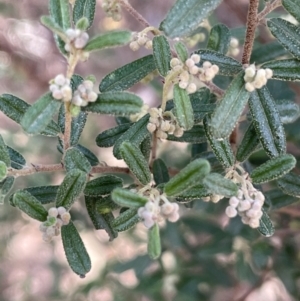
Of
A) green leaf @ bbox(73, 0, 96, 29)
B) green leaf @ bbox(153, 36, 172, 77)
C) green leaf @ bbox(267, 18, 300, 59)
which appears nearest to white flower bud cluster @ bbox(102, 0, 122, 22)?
green leaf @ bbox(73, 0, 96, 29)

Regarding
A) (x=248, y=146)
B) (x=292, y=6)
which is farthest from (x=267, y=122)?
(x=292, y=6)

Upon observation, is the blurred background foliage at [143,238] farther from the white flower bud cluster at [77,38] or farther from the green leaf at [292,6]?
the white flower bud cluster at [77,38]

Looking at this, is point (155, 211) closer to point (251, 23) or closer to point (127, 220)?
point (127, 220)

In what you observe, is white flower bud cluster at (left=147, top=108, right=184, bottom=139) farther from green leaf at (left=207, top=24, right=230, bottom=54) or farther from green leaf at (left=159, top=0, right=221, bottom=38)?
green leaf at (left=207, top=24, right=230, bottom=54)

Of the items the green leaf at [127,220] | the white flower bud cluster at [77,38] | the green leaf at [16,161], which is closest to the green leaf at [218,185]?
the green leaf at [127,220]

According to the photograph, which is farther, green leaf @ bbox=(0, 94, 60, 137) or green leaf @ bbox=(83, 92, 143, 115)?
green leaf @ bbox=(0, 94, 60, 137)

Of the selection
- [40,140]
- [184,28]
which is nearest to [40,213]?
[184,28]
